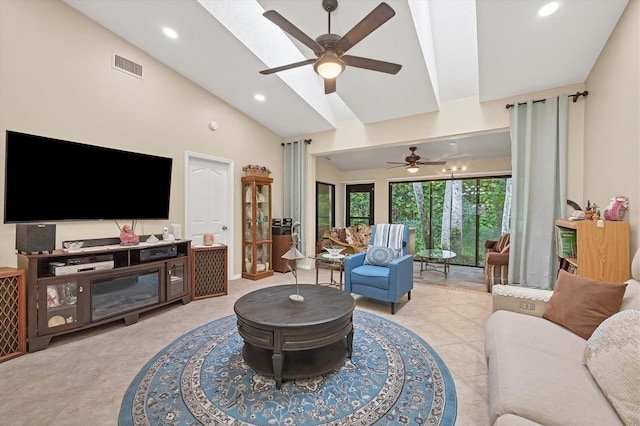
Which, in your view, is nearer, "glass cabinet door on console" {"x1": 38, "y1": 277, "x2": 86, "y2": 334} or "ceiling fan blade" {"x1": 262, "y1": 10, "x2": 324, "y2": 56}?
"ceiling fan blade" {"x1": 262, "y1": 10, "x2": 324, "y2": 56}

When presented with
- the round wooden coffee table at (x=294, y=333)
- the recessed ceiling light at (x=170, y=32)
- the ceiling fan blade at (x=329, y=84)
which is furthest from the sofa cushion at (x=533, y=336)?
the recessed ceiling light at (x=170, y=32)

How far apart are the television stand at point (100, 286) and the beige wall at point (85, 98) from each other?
41 cm

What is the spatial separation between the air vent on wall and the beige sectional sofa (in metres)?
4.55

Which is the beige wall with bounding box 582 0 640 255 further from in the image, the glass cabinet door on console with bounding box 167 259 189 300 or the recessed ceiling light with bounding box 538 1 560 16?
the glass cabinet door on console with bounding box 167 259 189 300

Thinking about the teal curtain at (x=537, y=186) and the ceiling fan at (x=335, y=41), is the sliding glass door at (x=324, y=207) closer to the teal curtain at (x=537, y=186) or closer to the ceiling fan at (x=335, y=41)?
the teal curtain at (x=537, y=186)

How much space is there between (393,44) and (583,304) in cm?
291

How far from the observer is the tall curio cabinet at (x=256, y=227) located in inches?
188

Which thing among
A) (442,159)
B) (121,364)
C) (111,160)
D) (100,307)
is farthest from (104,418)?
(442,159)

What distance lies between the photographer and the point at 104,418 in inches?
62.7

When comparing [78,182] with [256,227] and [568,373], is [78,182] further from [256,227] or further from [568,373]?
[568,373]

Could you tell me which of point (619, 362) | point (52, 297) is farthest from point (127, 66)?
point (619, 362)

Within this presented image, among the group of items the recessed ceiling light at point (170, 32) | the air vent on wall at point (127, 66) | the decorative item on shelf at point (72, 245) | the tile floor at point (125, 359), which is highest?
the recessed ceiling light at point (170, 32)

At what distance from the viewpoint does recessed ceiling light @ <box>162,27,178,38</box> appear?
121 inches

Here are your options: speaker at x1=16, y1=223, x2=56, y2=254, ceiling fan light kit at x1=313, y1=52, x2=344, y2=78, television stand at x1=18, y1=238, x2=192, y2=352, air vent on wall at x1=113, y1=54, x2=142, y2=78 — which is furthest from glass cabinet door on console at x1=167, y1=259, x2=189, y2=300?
ceiling fan light kit at x1=313, y1=52, x2=344, y2=78
